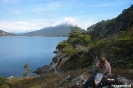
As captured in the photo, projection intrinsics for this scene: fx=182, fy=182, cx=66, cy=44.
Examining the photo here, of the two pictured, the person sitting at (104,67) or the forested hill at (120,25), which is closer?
the person sitting at (104,67)

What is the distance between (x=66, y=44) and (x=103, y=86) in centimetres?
4903

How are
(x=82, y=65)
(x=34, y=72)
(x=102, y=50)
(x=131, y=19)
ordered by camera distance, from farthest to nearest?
(x=34, y=72), (x=131, y=19), (x=82, y=65), (x=102, y=50)

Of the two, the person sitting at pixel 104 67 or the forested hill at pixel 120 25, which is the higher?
the forested hill at pixel 120 25

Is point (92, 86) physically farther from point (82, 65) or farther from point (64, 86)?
point (82, 65)

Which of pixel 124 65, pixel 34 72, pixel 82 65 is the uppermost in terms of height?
pixel 124 65

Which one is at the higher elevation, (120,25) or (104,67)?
(120,25)

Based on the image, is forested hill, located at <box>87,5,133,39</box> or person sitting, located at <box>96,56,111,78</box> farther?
forested hill, located at <box>87,5,133,39</box>

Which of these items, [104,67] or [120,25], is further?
[120,25]

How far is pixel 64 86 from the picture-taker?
58.4ft

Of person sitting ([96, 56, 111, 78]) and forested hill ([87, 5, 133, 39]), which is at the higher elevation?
forested hill ([87, 5, 133, 39])

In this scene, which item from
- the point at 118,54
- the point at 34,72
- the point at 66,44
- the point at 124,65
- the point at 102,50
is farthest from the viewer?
the point at 34,72

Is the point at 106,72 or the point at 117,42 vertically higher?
the point at 117,42

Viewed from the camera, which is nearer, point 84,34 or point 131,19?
point 131,19

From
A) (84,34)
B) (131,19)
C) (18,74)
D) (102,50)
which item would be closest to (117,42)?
(102,50)
